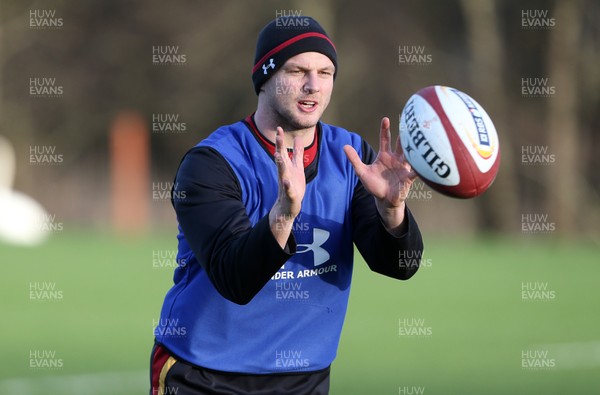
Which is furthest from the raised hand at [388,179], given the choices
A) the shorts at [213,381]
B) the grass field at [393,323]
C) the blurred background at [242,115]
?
the blurred background at [242,115]

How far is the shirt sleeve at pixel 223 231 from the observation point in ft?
12.3

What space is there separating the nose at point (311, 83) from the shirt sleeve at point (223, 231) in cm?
43

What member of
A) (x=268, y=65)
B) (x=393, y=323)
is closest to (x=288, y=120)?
(x=268, y=65)

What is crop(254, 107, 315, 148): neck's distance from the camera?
4.30 meters

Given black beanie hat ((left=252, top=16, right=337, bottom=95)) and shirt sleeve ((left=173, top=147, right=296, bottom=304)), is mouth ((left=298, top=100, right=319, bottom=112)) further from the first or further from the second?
shirt sleeve ((left=173, top=147, right=296, bottom=304))

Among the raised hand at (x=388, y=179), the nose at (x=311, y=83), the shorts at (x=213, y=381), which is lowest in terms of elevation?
the shorts at (x=213, y=381)

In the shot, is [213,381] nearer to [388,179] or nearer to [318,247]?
[318,247]

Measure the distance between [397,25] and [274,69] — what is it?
78.4ft

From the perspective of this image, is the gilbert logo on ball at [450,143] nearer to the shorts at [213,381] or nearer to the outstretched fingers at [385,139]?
the outstretched fingers at [385,139]

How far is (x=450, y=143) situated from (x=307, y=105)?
0.58 meters

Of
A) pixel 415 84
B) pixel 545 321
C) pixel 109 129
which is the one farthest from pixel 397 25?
pixel 545 321

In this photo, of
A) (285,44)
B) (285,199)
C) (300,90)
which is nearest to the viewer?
(285,199)

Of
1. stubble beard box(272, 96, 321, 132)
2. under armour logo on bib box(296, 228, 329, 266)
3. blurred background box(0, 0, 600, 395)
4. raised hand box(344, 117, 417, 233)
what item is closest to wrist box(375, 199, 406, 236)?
raised hand box(344, 117, 417, 233)

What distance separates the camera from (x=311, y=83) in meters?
4.16
